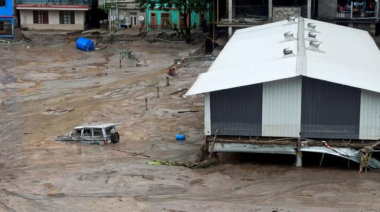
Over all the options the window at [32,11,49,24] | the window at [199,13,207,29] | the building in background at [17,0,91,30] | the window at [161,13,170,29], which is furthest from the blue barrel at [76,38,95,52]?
the window at [199,13,207,29]

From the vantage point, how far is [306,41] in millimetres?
29156

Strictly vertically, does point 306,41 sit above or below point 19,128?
above

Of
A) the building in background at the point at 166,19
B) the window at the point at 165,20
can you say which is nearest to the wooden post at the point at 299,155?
the building in background at the point at 166,19

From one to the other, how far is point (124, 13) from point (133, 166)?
37.7 m

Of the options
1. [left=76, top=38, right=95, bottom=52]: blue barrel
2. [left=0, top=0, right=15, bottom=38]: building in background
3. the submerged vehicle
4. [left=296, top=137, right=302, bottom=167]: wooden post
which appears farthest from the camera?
[left=0, top=0, right=15, bottom=38]: building in background

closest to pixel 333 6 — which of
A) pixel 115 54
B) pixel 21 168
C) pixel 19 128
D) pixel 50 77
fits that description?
pixel 115 54

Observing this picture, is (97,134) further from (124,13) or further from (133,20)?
(133,20)

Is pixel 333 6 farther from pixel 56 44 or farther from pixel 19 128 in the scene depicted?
pixel 19 128

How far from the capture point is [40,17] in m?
59.8

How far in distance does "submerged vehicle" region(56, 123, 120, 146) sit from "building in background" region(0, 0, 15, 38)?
30667mm

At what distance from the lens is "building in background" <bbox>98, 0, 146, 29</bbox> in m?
59.4

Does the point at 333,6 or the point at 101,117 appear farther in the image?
the point at 333,6

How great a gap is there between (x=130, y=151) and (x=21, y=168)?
4.37 metres

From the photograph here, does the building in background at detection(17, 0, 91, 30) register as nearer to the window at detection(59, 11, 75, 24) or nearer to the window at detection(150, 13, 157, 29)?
the window at detection(59, 11, 75, 24)
